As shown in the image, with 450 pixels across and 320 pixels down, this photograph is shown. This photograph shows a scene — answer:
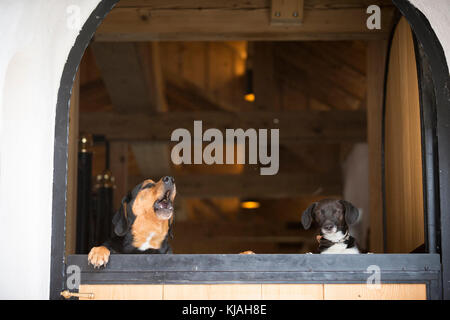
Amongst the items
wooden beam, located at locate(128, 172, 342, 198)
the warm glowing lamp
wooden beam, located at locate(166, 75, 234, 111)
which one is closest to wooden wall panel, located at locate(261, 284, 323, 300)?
wooden beam, located at locate(128, 172, 342, 198)

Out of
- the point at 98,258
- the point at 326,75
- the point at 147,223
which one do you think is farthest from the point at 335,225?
the point at 326,75

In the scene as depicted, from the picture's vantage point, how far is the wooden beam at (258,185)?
9.27 metres

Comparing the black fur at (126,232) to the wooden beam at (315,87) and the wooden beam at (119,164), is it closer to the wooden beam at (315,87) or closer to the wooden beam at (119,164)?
the wooden beam at (119,164)

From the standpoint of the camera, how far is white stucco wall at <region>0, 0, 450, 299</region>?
308cm

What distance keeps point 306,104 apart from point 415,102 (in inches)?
264

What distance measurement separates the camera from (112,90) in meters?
6.86

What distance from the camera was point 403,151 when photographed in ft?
14.1

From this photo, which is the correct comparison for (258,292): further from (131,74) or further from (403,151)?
(131,74)

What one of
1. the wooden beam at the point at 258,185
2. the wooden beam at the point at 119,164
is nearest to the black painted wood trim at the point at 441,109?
the wooden beam at the point at 119,164

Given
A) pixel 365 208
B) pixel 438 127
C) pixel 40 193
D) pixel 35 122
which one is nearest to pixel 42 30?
pixel 35 122

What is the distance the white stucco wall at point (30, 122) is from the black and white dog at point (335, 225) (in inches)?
44.1

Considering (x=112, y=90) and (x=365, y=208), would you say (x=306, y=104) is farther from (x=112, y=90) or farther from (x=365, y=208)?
(x=112, y=90)

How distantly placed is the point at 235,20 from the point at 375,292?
265cm

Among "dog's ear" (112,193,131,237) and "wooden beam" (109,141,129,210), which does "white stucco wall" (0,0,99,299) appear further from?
"wooden beam" (109,141,129,210)
